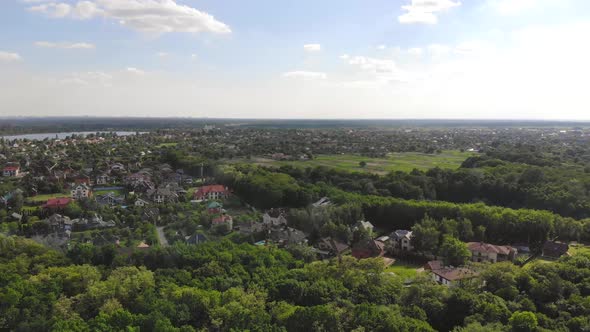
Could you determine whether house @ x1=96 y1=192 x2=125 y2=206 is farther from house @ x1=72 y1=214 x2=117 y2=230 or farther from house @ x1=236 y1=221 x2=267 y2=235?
house @ x1=236 y1=221 x2=267 y2=235

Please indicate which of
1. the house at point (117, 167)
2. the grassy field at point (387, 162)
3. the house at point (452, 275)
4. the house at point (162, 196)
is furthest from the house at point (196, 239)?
the grassy field at point (387, 162)

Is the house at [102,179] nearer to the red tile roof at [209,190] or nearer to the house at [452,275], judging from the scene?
the red tile roof at [209,190]

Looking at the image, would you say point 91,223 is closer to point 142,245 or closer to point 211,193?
point 142,245

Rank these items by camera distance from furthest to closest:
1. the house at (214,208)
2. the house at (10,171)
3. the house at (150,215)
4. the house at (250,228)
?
the house at (10,171) → the house at (214,208) → the house at (150,215) → the house at (250,228)

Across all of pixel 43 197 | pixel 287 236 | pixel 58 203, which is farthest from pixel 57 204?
pixel 287 236

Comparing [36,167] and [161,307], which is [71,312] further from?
[36,167]

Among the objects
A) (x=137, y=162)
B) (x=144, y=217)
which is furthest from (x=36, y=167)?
(x=144, y=217)
